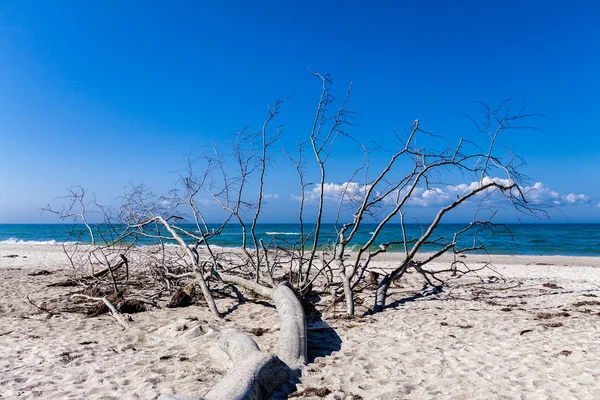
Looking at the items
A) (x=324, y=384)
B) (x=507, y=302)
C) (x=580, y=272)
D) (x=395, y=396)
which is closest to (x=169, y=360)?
(x=324, y=384)

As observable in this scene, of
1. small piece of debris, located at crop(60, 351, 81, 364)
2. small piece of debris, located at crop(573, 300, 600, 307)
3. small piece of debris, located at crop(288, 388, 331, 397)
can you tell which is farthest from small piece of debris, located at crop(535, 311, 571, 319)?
small piece of debris, located at crop(60, 351, 81, 364)

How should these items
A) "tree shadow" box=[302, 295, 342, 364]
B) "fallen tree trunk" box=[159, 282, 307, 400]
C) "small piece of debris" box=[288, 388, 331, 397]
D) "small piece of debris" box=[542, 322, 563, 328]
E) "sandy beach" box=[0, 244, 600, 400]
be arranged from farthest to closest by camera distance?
"small piece of debris" box=[542, 322, 563, 328]
"tree shadow" box=[302, 295, 342, 364]
"sandy beach" box=[0, 244, 600, 400]
"small piece of debris" box=[288, 388, 331, 397]
"fallen tree trunk" box=[159, 282, 307, 400]

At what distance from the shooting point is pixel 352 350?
4.44m

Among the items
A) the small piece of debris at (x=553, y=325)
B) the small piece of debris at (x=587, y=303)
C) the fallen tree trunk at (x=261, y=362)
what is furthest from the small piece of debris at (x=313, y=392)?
the small piece of debris at (x=587, y=303)

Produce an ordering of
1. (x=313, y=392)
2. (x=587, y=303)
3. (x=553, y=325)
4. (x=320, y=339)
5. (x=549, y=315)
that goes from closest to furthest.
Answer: (x=313, y=392) → (x=320, y=339) → (x=553, y=325) → (x=549, y=315) → (x=587, y=303)

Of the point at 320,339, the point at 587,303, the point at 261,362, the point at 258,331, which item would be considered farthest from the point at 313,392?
the point at 587,303

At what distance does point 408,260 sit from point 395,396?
351cm

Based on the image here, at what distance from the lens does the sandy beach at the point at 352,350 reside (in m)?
3.39

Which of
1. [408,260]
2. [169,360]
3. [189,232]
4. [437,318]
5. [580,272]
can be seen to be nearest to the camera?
[169,360]

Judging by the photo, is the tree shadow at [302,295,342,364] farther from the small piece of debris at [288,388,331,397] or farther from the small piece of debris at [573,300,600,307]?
the small piece of debris at [573,300,600,307]

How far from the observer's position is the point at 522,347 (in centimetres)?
445

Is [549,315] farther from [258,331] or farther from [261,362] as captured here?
[261,362]

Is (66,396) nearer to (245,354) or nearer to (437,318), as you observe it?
(245,354)

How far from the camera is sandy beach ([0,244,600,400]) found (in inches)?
133
